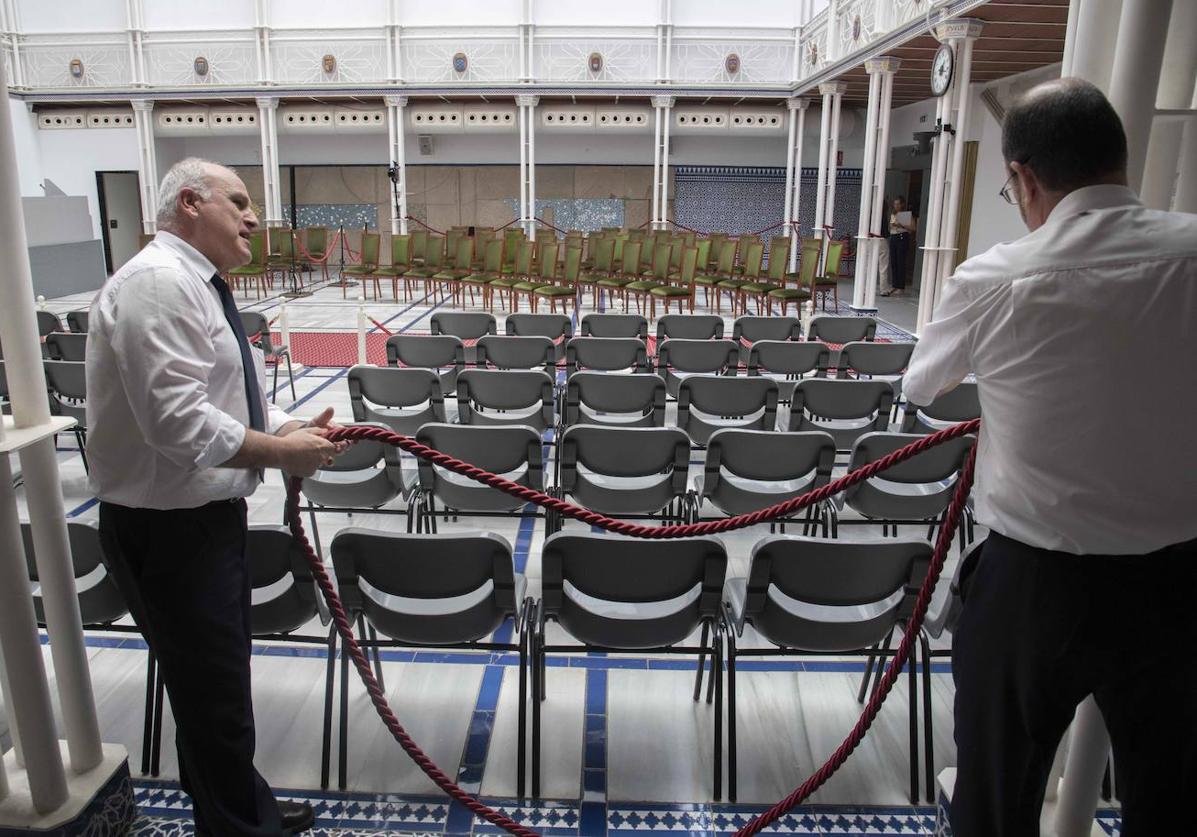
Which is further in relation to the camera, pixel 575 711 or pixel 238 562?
pixel 575 711

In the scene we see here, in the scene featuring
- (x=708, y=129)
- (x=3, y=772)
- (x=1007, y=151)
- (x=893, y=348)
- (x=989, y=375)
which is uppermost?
(x=708, y=129)

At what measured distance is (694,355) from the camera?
18.9 feet

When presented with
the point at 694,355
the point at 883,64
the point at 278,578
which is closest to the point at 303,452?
the point at 278,578

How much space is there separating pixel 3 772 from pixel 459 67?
15.6 metres

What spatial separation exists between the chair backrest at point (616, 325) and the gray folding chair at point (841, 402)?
8.34 ft

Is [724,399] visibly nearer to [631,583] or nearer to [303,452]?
[631,583]

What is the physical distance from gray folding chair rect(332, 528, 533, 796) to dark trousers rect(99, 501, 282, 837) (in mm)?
498

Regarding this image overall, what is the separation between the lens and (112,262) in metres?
18.2

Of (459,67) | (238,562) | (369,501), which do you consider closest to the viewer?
(238,562)

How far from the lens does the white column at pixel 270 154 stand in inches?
621

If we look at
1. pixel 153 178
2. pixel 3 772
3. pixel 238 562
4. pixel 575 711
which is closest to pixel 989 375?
pixel 238 562

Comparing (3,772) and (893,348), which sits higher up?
(893,348)

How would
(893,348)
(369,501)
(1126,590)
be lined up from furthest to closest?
(893,348) < (369,501) < (1126,590)

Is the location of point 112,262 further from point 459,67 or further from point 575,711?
point 575,711
